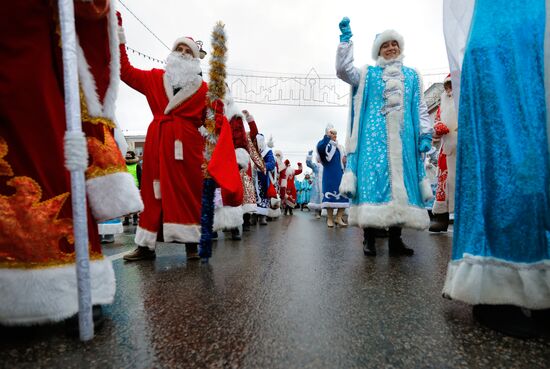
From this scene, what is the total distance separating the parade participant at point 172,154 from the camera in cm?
322

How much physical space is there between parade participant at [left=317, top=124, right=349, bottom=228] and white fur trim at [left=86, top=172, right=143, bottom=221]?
6.08 metres

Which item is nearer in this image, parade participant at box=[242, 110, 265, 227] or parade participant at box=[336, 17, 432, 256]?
parade participant at box=[336, 17, 432, 256]

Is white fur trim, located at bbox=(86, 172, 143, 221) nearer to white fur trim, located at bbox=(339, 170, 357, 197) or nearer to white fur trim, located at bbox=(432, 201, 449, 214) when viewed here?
white fur trim, located at bbox=(339, 170, 357, 197)

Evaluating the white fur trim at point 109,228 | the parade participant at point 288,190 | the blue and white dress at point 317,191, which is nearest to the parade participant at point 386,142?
the white fur trim at point 109,228

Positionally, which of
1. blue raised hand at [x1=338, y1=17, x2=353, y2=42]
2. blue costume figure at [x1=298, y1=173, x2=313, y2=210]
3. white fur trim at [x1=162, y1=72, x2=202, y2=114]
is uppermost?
blue raised hand at [x1=338, y1=17, x2=353, y2=42]

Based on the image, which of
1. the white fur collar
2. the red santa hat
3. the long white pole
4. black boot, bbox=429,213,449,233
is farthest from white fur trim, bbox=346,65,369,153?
the long white pole

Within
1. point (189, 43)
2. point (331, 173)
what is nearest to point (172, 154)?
point (189, 43)

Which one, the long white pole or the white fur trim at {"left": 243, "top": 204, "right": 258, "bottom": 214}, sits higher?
the long white pole

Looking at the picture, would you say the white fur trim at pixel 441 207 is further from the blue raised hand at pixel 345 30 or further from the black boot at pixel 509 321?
the black boot at pixel 509 321

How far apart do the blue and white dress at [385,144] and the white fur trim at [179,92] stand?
4.23 feet

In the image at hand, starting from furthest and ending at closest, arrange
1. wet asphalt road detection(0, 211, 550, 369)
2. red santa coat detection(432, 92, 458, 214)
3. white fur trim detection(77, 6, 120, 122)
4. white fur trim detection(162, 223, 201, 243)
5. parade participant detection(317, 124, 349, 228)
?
parade participant detection(317, 124, 349, 228) < red santa coat detection(432, 92, 458, 214) < white fur trim detection(162, 223, 201, 243) < white fur trim detection(77, 6, 120, 122) < wet asphalt road detection(0, 211, 550, 369)

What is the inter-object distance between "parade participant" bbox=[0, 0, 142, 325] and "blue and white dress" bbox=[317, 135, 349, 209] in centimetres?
620

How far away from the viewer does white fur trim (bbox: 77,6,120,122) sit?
1525mm

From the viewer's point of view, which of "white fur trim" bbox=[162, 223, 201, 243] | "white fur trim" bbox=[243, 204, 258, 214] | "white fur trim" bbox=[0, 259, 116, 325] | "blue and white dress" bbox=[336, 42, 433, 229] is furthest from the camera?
"white fur trim" bbox=[243, 204, 258, 214]
